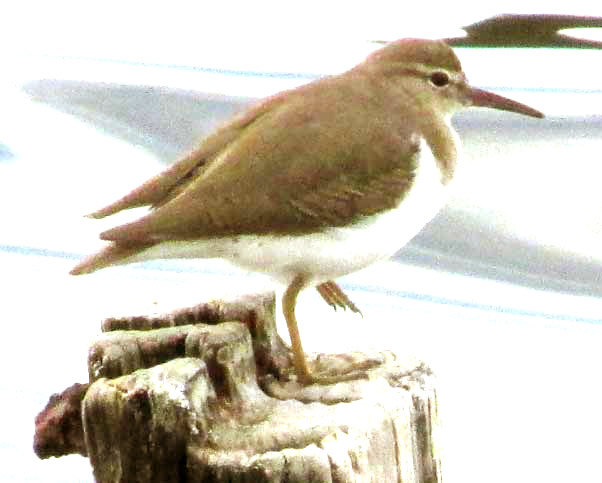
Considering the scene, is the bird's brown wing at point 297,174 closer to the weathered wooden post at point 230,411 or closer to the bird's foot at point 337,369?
the weathered wooden post at point 230,411

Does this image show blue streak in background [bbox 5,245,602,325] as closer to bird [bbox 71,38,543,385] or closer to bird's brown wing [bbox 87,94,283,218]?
bird [bbox 71,38,543,385]

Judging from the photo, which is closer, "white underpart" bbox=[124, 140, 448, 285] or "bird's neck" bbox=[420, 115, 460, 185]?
"white underpart" bbox=[124, 140, 448, 285]

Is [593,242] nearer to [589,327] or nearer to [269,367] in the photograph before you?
[589,327]

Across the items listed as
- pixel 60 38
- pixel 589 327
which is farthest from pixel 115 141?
pixel 589 327

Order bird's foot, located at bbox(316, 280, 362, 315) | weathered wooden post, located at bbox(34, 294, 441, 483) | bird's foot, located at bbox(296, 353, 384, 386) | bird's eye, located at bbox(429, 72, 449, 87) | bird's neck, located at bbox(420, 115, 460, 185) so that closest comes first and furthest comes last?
1. weathered wooden post, located at bbox(34, 294, 441, 483)
2. bird's foot, located at bbox(296, 353, 384, 386)
3. bird's neck, located at bbox(420, 115, 460, 185)
4. bird's eye, located at bbox(429, 72, 449, 87)
5. bird's foot, located at bbox(316, 280, 362, 315)

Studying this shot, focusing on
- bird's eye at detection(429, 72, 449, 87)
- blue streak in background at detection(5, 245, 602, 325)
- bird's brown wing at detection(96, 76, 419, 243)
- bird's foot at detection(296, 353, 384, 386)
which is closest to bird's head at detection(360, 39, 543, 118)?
bird's eye at detection(429, 72, 449, 87)

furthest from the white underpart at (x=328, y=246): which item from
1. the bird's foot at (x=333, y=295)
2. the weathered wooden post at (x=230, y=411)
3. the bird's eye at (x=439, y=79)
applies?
the bird's foot at (x=333, y=295)

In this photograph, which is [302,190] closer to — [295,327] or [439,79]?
[295,327]

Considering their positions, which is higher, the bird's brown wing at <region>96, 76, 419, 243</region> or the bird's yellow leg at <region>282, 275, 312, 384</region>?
the bird's brown wing at <region>96, 76, 419, 243</region>
